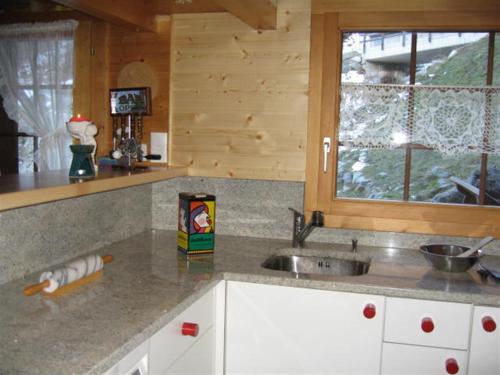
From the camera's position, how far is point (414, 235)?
244cm

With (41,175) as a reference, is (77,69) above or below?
above

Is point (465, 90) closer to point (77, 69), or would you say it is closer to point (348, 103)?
point (348, 103)

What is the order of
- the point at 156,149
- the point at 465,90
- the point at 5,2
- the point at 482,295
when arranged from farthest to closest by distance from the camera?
1. the point at 5,2
2. the point at 156,149
3. the point at 465,90
4. the point at 482,295

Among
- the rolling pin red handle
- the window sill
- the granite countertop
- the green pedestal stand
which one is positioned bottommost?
the granite countertop

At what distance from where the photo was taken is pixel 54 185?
163 centimetres

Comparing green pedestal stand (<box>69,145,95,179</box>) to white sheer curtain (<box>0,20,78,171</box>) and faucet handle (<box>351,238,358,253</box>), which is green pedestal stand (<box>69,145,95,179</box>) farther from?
white sheer curtain (<box>0,20,78,171</box>)

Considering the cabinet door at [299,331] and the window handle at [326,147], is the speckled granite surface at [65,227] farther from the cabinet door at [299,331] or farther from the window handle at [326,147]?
the window handle at [326,147]

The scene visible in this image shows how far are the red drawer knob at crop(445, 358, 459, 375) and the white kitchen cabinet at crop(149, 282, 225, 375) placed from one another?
31.6 inches

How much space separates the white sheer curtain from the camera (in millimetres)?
3127

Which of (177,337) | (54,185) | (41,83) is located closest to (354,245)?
(177,337)

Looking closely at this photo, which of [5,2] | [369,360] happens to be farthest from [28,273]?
[5,2]

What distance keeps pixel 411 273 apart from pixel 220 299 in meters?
0.74

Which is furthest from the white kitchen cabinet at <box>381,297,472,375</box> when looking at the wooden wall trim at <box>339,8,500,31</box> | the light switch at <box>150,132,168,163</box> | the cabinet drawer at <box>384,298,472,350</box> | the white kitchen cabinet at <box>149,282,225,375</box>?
the light switch at <box>150,132,168,163</box>

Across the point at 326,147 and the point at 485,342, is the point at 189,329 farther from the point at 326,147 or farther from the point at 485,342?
the point at 326,147
